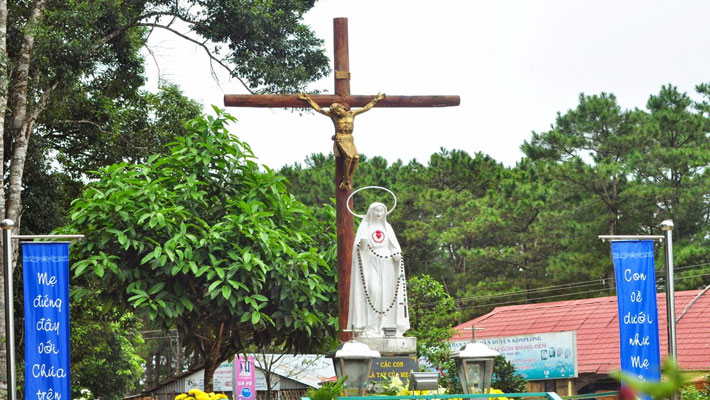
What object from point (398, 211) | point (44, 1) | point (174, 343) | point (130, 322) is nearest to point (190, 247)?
point (44, 1)

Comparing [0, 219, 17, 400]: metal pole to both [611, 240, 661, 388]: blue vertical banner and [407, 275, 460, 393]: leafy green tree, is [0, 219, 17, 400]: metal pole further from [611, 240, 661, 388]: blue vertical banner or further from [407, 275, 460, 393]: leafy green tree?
[407, 275, 460, 393]: leafy green tree

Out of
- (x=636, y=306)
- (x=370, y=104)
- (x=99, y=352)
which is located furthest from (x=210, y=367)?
(x=99, y=352)

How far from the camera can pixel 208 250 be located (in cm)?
1260

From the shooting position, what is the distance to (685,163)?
27.4 m

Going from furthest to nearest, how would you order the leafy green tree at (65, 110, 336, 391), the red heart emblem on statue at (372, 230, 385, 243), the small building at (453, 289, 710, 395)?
the small building at (453, 289, 710, 395) → the leafy green tree at (65, 110, 336, 391) → the red heart emblem on statue at (372, 230, 385, 243)

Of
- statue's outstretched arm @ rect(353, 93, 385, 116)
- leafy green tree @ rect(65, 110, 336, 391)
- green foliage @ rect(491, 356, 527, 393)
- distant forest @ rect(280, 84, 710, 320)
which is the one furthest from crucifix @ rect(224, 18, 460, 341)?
distant forest @ rect(280, 84, 710, 320)

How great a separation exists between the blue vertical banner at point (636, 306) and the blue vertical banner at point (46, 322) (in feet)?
18.6

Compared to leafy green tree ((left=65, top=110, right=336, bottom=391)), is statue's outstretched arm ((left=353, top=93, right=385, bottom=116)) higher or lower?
higher

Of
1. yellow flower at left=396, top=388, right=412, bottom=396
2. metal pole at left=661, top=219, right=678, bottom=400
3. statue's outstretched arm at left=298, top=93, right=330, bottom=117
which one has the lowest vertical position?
yellow flower at left=396, top=388, right=412, bottom=396

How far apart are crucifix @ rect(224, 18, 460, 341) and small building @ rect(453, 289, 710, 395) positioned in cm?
839

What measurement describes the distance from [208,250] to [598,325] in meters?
12.7

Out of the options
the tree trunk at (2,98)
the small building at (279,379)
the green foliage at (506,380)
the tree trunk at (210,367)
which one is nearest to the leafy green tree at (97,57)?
the tree trunk at (2,98)

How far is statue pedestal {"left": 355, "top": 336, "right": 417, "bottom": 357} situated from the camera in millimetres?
9766

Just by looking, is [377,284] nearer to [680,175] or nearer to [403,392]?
[403,392]
